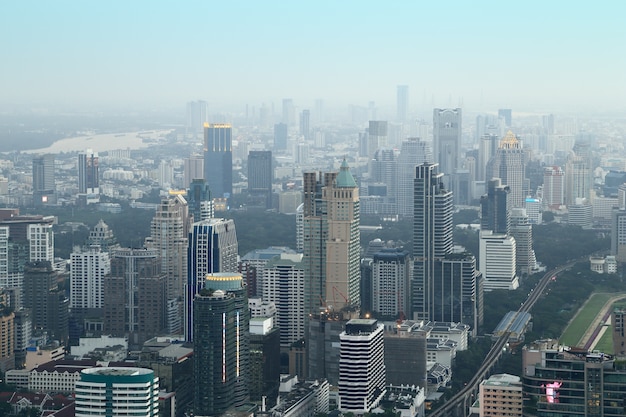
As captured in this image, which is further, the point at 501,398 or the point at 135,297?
the point at 135,297

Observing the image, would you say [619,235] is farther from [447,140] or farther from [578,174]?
[447,140]

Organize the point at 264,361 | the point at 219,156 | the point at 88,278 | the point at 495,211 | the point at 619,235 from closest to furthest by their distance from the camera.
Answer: the point at 264,361
the point at 88,278
the point at 495,211
the point at 619,235
the point at 219,156

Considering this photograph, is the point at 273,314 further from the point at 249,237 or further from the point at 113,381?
the point at 249,237

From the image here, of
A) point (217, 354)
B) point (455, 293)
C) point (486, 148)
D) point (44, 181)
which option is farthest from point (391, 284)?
point (486, 148)

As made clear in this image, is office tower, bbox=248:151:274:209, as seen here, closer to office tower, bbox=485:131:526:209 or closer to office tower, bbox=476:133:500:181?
office tower, bbox=476:133:500:181

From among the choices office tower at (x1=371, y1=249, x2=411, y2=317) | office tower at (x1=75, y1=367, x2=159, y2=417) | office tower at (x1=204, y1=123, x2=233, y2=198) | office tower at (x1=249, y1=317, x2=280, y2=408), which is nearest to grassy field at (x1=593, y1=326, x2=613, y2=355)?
office tower at (x1=371, y1=249, x2=411, y2=317)

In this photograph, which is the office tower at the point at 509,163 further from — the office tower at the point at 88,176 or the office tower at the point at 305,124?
the office tower at the point at 88,176
